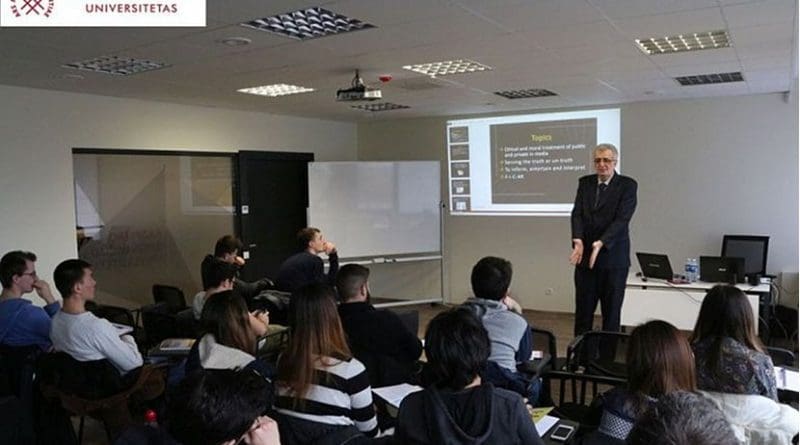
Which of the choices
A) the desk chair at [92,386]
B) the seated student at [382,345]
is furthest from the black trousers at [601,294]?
the desk chair at [92,386]

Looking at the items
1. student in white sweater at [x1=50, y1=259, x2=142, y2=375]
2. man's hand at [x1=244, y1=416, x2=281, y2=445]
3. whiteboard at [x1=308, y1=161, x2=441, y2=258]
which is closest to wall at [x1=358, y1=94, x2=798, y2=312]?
whiteboard at [x1=308, y1=161, x2=441, y2=258]

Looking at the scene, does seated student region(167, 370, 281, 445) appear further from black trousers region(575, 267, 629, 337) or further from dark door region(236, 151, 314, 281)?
dark door region(236, 151, 314, 281)

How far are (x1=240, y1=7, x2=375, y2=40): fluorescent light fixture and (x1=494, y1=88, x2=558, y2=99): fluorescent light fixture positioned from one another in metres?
2.82

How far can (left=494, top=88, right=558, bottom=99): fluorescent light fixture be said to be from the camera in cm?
605

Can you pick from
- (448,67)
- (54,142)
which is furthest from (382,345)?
(54,142)

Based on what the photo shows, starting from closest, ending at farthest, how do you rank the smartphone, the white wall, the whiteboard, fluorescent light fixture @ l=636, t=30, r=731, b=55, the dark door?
the smartphone
fluorescent light fixture @ l=636, t=30, r=731, b=55
the white wall
the dark door
the whiteboard

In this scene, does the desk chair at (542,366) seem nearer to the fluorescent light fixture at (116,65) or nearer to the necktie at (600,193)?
the necktie at (600,193)

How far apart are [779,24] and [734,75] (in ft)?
6.11

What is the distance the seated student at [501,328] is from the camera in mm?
2699

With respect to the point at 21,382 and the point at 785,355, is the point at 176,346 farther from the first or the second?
the point at 785,355

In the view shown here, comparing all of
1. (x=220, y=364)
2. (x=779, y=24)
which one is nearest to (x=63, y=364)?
(x=220, y=364)

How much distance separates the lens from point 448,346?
183cm

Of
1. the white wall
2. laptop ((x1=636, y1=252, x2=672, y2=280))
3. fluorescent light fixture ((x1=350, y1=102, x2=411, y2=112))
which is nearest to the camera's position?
the white wall

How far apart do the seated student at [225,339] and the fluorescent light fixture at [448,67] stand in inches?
103
